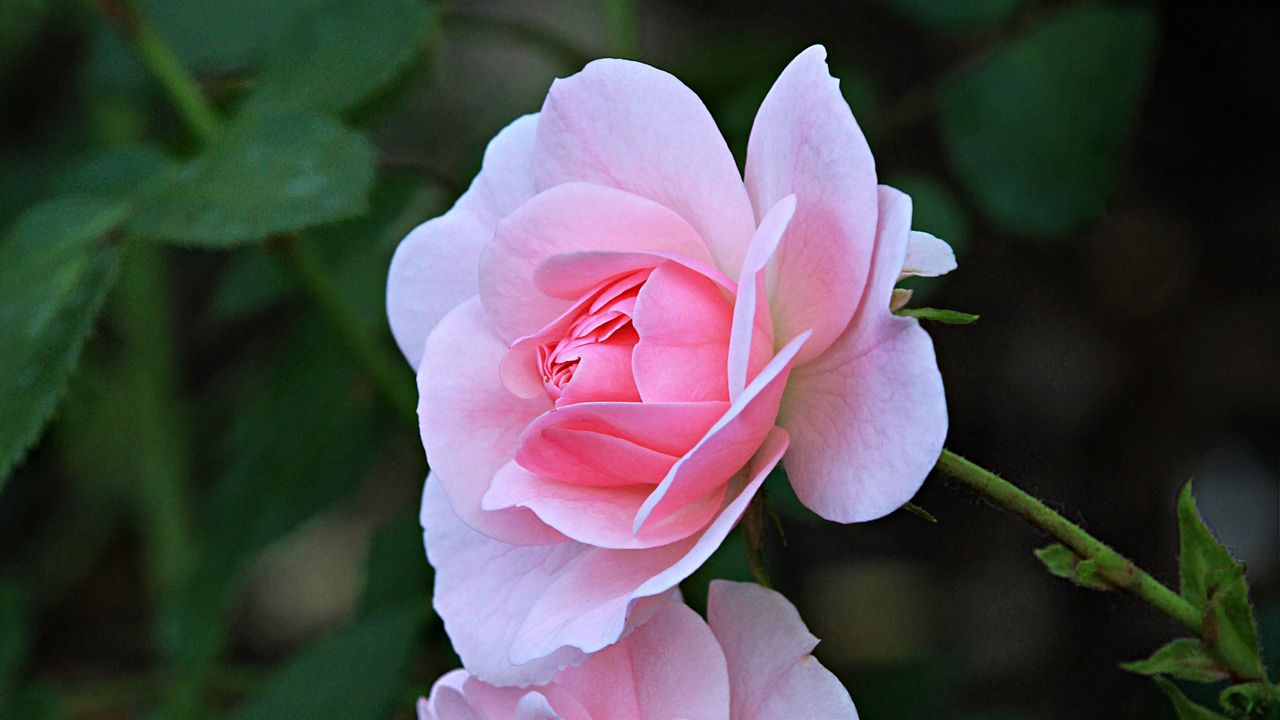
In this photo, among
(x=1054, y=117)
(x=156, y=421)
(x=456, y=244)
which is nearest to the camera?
(x=456, y=244)

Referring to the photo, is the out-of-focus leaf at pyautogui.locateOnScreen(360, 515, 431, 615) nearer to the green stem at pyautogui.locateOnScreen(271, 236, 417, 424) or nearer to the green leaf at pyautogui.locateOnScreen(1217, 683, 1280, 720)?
the green stem at pyautogui.locateOnScreen(271, 236, 417, 424)

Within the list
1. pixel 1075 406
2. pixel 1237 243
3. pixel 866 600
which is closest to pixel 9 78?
pixel 866 600

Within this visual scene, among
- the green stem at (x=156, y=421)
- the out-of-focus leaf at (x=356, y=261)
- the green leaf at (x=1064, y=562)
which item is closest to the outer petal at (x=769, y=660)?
the green leaf at (x=1064, y=562)

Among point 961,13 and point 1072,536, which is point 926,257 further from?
point 961,13

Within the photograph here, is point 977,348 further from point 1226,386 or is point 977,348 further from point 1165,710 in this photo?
point 1165,710

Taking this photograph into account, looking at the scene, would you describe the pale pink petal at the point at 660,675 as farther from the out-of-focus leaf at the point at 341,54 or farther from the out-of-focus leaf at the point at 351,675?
the out-of-focus leaf at the point at 341,54

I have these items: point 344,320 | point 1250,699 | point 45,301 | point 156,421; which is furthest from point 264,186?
point 156,421
